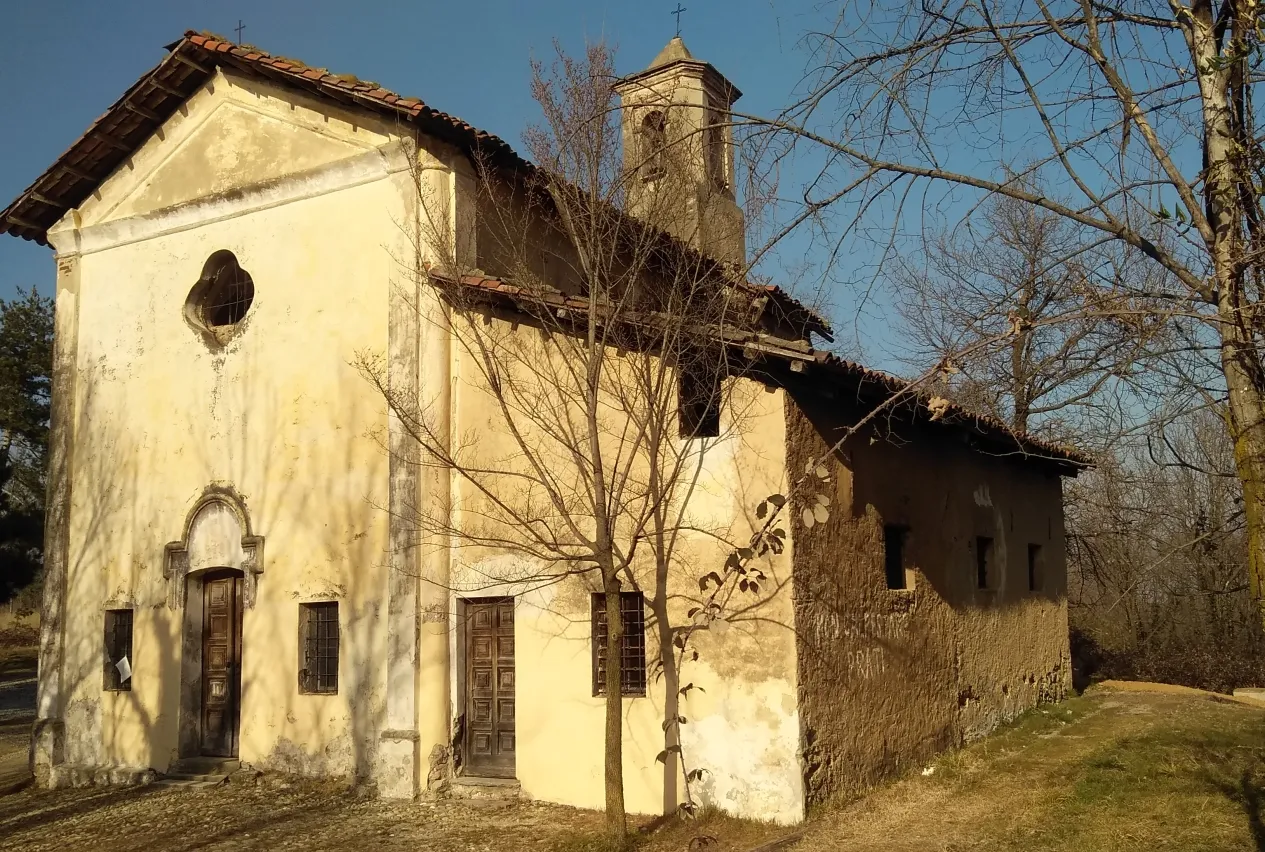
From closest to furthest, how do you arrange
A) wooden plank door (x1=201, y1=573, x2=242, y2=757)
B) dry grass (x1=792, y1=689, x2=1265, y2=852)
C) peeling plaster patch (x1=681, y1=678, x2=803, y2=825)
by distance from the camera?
dry grass (x1=792, y1=689, x2=1265, y2=852), peeling plaster patch (x1=681, y1=678, x2=803, y2=825), wooden plank door (x1=201, y1=573, x2=242, y2=757)

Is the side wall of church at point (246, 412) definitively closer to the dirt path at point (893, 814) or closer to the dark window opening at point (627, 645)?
the dirt path at point (893, 814)

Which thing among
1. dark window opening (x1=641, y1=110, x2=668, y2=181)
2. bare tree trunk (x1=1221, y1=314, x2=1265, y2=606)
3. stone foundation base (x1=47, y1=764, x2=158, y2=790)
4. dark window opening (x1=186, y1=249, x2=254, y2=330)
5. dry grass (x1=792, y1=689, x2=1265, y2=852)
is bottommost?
stone foundation base (x1=47, y1=764, x2=158, y2=790)

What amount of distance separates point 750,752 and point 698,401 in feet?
10.1

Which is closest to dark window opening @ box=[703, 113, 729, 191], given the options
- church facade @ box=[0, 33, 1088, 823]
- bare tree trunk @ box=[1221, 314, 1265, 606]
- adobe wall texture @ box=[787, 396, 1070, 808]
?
church facade @ box=[0, 33, 1088, 823]

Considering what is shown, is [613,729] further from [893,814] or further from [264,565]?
[264,565]

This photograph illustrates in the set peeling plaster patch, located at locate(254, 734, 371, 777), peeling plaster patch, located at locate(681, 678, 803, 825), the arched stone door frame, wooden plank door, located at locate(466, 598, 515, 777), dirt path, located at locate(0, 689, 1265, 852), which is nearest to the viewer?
dirt path, located at locate(0, 689, 1265, 852)

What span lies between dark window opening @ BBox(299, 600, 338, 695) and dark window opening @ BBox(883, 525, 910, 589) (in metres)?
5.85

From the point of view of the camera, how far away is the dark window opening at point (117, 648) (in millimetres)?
12695

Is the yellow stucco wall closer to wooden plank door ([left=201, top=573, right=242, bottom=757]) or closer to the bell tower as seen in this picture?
wooden plank door ([left=201, top=573, right=242, bottom=757])

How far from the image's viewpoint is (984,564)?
538 inches

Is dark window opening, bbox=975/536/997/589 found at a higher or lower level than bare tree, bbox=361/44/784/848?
lower

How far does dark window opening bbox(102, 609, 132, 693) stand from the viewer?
500 inches

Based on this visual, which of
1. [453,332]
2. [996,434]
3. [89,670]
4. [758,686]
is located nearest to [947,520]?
[996,434]

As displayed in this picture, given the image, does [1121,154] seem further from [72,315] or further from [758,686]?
[72,315]
